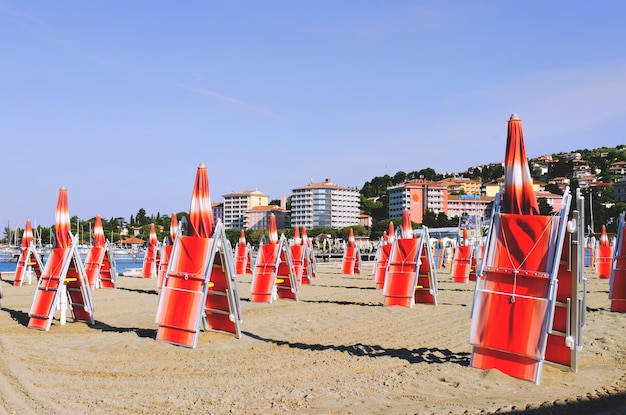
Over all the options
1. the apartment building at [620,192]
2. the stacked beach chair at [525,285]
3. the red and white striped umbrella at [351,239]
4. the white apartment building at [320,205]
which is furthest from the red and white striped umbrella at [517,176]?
the white apartment building at [320,205]

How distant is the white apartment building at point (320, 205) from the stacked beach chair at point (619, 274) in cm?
13378

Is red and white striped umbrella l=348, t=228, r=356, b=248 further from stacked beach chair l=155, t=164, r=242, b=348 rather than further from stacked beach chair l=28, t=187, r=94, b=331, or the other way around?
stacked beach chair l=155, t=164, r=242, b=348

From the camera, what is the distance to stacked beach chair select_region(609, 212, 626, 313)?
13734 mm

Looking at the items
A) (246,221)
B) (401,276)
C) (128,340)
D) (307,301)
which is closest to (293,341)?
(128,340)

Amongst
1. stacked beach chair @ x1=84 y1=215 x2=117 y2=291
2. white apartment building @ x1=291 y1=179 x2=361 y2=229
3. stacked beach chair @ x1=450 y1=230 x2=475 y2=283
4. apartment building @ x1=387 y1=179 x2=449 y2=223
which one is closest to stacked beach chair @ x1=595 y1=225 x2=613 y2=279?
stacked beach chair @ x1=450 y1=230 x2=475 y2=283

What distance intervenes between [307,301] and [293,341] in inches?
294

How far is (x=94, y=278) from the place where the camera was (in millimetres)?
22094

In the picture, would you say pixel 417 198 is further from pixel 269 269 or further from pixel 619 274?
pixel 619 274

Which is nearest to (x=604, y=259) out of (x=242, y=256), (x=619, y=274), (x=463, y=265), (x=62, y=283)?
(x=463, y=265)

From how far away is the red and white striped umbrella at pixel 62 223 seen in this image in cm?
1260

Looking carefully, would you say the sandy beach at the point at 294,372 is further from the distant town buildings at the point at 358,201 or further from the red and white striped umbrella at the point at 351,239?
the distant town buildings at the point at 358,201

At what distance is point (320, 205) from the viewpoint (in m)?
151

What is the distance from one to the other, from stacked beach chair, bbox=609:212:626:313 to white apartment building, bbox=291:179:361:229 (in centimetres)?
13378

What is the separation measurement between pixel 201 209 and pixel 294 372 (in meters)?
3.62
